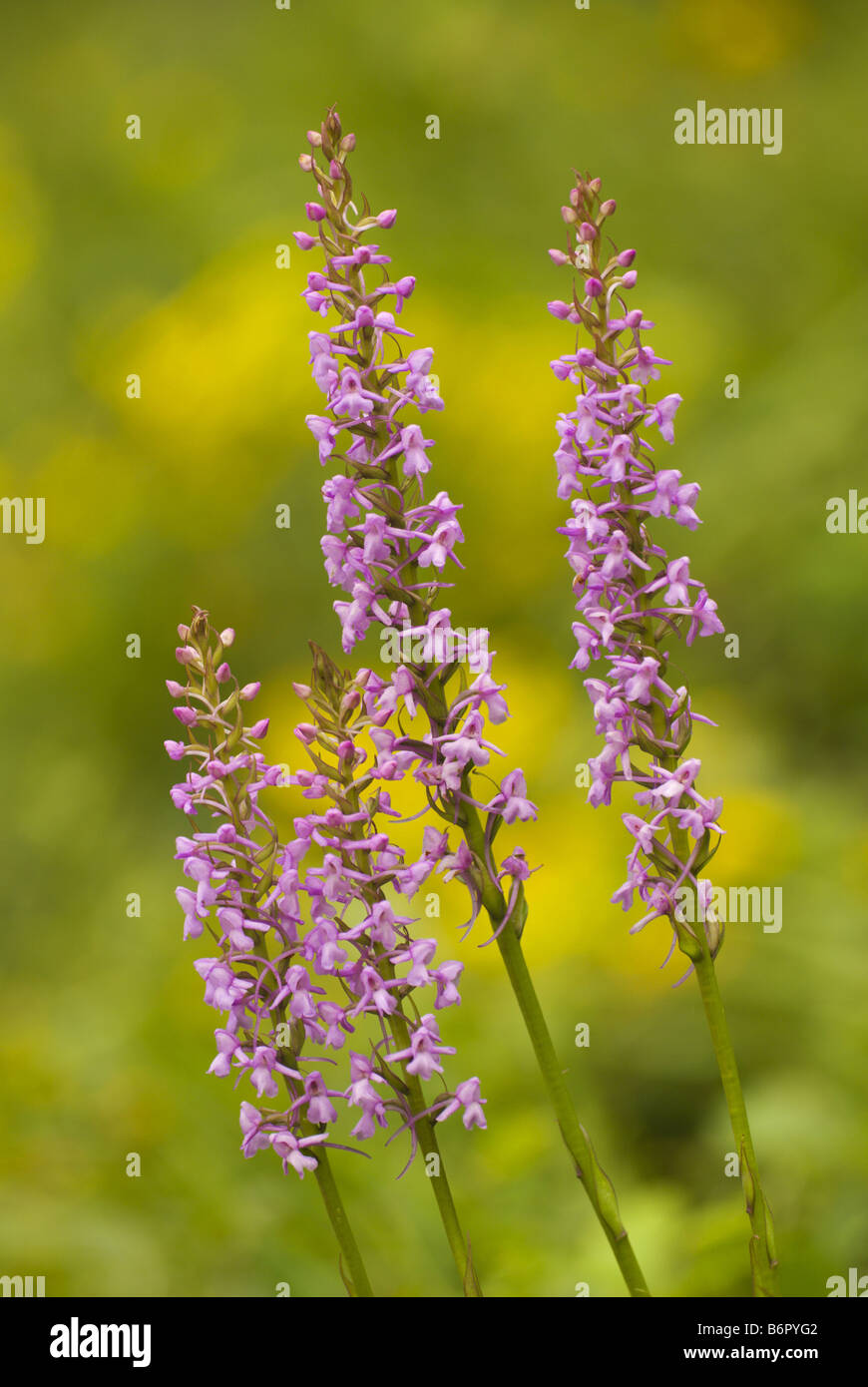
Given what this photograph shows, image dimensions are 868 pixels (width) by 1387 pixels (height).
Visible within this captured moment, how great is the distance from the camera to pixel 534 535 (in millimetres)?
2793

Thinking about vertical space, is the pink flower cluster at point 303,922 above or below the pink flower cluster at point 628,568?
below

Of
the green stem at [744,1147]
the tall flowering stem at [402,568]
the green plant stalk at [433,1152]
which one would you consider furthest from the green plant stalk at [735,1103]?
the green plant stalk at [433,1152]

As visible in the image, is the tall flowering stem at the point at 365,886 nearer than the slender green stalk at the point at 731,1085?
Yes

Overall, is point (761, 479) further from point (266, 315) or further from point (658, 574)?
point (658, 574)

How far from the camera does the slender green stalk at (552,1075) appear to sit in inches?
42.9

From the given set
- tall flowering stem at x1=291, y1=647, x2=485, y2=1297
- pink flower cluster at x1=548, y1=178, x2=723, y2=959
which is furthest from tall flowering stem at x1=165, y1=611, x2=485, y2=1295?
pink flower cluster at x1=548, y1=178, x2=723, y2=959

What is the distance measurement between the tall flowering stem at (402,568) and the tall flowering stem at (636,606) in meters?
0.09

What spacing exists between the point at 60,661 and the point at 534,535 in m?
0.94

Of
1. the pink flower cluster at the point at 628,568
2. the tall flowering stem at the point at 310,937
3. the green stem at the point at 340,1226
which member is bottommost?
the green stem at the point at 340,1226

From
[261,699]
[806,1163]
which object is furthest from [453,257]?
[806,1163]

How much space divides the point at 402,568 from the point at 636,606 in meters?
0.18

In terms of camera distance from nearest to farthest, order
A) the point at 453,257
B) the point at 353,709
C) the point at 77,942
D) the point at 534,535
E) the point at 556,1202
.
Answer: the point at 353,709 < the point at 556,1202 < the point at 77,942 < the point at 534,535 < the point at 453,257

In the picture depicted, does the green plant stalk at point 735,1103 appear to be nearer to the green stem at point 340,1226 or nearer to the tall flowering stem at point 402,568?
the tall flowering stem at point 402,568

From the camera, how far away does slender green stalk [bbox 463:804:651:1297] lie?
109cm
